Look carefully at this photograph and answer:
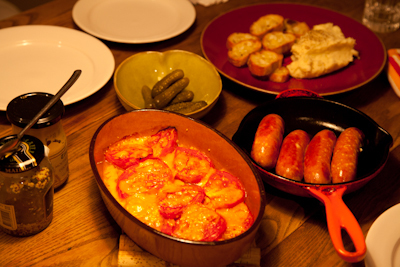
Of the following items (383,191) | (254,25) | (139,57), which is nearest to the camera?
(383,191)

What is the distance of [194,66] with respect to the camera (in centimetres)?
175

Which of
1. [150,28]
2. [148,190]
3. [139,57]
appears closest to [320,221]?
[148,190]

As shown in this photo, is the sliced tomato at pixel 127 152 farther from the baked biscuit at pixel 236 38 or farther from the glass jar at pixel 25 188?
the baked biscuit at pixel 236 38

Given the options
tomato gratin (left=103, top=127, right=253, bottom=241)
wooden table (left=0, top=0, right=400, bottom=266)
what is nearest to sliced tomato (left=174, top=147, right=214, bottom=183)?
tomato gratin (left=103, top=127, right=253, bottom=241)

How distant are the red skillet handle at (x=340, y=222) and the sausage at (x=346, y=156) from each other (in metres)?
0.12

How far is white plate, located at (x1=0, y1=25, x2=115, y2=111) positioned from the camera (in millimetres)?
1609

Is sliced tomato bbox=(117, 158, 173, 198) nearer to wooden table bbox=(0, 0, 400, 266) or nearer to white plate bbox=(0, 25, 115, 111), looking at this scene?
wooden table bbox=(0, 0, 400, 266)

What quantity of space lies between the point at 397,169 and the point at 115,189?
3.49 ft

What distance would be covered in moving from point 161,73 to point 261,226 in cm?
86

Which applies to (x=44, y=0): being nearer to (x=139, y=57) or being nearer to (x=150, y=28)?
(x=150, y=28)

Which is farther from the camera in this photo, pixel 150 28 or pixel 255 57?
pixel 150 28

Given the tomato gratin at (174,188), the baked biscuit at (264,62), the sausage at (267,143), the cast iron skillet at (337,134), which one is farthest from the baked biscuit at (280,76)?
the tomato gratin at (174,188)

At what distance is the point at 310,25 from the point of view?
87.9 inches

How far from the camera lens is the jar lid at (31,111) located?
3.52ft
